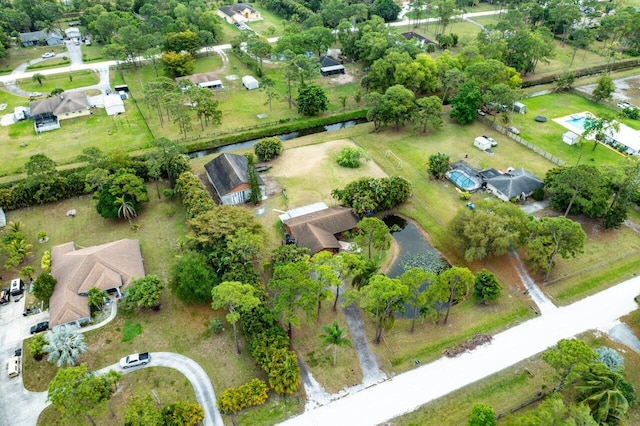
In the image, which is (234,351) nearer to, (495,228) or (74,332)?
(74,332)

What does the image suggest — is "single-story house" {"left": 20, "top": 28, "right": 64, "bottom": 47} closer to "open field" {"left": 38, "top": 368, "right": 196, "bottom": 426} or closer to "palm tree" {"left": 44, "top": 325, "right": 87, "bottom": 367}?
"palm tree" {"left": 44, "top": 325, "right": 87, "bottom": 367}

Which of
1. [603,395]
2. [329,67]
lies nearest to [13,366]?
[603,395]

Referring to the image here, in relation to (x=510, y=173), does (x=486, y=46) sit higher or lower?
higher

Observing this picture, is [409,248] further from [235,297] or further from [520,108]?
[520,108]

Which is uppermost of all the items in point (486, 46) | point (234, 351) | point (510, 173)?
point (486, 46)

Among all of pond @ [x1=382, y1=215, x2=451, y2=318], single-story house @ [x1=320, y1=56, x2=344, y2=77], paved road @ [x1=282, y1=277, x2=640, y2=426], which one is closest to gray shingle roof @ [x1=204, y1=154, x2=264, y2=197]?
pond @ [x1=382, y1=215, x2=451, y2=318]

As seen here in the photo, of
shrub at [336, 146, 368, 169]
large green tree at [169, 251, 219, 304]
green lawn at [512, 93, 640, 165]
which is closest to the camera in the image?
large green tree at [169, 251, 219, 304]

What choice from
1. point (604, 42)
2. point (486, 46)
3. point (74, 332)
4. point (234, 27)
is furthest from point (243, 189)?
point (604, 42)

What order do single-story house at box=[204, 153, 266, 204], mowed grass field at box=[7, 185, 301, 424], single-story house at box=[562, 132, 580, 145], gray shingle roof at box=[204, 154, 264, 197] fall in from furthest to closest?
1. single-story house at box=[562, 132, 580, 145]
2. gray shingle roof at box=[204, 154, 264, 197]
3. single-story house at box=[204, 153, 266, 204]
4. mowed grass field at box=[7, 185, 301, 424]
